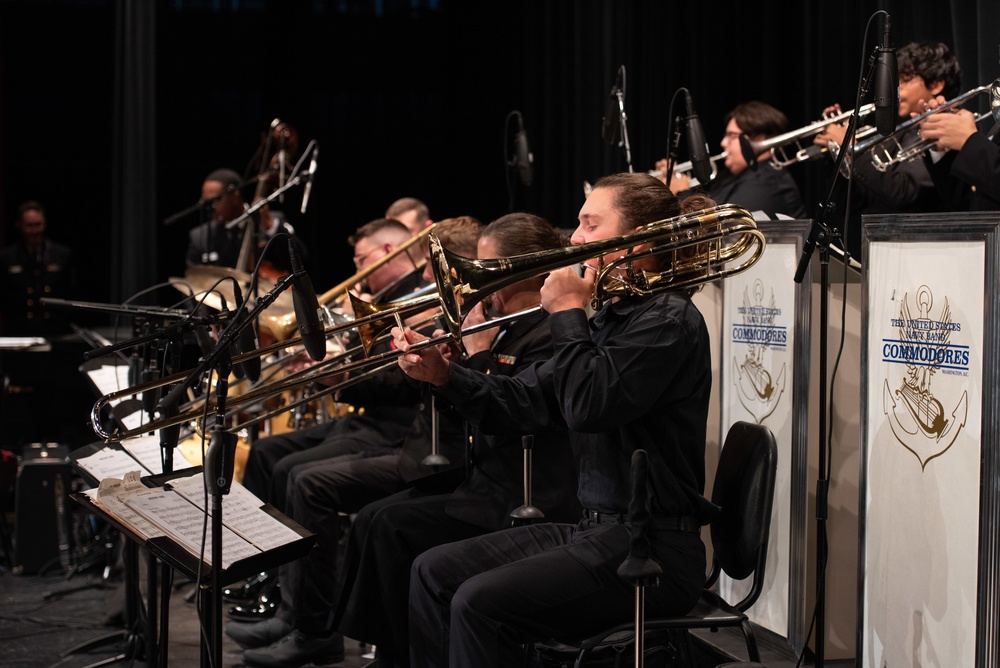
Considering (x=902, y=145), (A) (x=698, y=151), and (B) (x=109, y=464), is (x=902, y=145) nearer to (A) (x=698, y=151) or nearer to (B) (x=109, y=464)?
(A) (x=698, y=151)

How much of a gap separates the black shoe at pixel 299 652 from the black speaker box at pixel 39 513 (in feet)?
6.45

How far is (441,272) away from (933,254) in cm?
124

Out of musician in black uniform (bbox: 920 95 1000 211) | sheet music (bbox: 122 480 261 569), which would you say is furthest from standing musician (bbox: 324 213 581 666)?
musician in black uniform (bbox: 920 95 1000 211)

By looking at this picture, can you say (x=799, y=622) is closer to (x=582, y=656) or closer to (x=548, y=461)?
(x=548, y=461)

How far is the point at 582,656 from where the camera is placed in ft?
7.73

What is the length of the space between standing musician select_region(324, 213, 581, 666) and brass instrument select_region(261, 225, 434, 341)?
1199mm

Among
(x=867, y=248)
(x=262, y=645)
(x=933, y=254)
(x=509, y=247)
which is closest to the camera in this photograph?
(x=933, y=254)

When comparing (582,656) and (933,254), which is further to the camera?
(933,254)

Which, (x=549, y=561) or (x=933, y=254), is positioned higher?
(x=933, y=254)

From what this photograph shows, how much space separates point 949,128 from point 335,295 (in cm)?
244

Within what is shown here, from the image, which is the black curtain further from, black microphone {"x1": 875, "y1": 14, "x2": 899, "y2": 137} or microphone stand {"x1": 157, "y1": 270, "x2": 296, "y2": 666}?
black microphone {"x1": 875, "y1": 14, "x2": 899, "y2": 137}

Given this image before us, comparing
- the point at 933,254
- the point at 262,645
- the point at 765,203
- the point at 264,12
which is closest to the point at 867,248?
the point at 933,254

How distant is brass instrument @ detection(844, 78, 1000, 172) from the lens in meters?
3.57

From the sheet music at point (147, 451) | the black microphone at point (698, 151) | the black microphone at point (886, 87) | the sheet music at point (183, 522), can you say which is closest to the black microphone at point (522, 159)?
the black microphone at point (698, 151)
